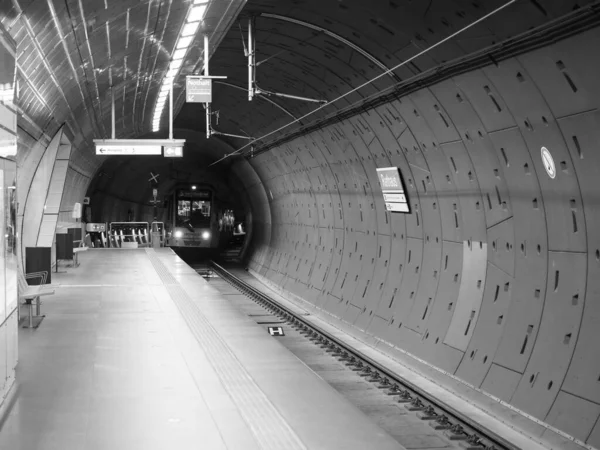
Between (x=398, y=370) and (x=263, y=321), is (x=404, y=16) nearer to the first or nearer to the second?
(x=398, y=370)

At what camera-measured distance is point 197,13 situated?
9172 mm

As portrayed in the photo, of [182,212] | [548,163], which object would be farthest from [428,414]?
[182,212]

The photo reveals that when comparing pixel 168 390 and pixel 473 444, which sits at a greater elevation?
pixel 168 390

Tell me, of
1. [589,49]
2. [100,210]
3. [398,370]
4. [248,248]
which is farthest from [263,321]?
[100,210]

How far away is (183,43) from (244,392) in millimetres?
6516

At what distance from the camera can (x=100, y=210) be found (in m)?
35.6

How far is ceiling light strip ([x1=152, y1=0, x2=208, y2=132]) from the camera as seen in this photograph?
8.94 metres

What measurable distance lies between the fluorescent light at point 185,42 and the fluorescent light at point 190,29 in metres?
0.24

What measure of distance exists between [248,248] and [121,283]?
17615mm

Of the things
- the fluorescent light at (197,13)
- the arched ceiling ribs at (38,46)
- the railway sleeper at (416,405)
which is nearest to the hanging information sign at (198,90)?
the arched ceiling ribs at (38,46)

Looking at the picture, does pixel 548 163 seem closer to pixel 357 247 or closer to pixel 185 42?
pixel 185 42

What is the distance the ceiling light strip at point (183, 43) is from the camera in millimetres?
8938

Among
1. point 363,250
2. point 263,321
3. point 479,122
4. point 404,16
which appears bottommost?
point 263,321

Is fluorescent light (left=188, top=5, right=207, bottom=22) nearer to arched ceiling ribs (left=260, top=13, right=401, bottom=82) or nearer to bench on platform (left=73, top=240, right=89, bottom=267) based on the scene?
arched ceiling ribs (left=260, top=13, right=401, bottom=82)
